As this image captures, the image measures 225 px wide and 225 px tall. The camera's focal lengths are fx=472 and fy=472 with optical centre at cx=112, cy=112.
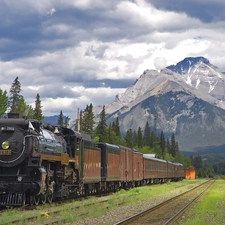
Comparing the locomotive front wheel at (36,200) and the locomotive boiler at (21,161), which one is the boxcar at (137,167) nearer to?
the locomotive front wheel at (36,200)

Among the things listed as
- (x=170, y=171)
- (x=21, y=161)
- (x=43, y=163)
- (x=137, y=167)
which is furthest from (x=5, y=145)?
(x=170, y=171)

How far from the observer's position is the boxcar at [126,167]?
147 feet

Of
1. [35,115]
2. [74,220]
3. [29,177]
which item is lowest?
[74,220]

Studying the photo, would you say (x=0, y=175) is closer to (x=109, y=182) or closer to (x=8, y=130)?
(x=8, y=130)

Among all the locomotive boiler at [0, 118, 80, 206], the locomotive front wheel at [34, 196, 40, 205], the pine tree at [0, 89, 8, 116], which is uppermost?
the pine tree at [0, 89, 8, 116]

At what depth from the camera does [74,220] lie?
18.4 metres

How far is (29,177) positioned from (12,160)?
112cm

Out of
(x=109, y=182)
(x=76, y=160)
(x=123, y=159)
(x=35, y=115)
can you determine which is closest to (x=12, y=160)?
(x=76, y=160)

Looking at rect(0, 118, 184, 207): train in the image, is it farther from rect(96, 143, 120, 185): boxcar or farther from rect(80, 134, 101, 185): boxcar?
rect(96, 143, 120, 185): boxcar

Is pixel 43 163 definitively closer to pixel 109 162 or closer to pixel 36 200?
pixel 36 200

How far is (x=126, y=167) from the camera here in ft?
153

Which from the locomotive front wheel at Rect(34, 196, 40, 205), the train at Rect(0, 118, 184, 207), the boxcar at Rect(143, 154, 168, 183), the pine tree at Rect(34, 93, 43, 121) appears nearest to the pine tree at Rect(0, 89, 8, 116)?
the pine tree at Rect(34, 93, 43, 121)

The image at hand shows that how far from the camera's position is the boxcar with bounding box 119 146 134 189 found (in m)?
44.7

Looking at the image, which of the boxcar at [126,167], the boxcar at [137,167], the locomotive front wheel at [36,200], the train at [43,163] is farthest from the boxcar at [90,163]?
the boxcar at [137,167]
